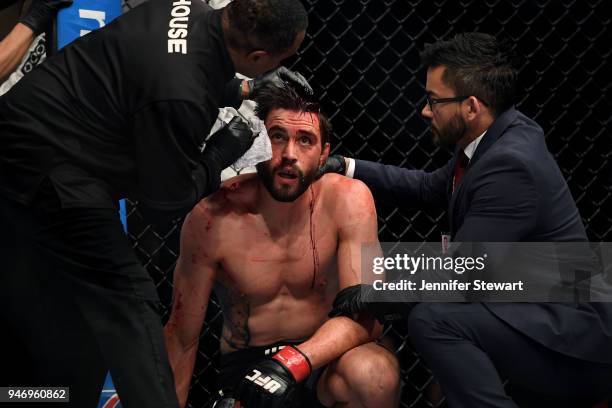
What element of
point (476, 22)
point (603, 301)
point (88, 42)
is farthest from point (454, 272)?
point (476, 22)

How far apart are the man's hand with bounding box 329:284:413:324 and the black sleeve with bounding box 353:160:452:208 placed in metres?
0.51

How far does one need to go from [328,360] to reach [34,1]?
156 cm

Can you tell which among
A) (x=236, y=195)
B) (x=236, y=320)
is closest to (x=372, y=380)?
(x=236, y=320)

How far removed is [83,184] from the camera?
2.29 metres

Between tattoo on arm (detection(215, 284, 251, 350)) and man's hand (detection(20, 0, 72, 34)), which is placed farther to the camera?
man's hand (detection(20, 0, 72, 34))

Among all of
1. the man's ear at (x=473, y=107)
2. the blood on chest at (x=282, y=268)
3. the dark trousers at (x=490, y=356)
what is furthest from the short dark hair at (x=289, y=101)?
the dark trousers at (x=490, y=356)

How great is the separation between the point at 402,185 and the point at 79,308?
1.26 m

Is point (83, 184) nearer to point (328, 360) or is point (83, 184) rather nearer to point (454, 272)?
point (328, 360)

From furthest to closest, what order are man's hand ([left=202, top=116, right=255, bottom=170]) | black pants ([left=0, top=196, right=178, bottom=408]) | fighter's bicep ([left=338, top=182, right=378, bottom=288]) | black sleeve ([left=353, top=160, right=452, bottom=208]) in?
black sleeve ([left=353, top=160, right=452, bottom=208])
fighter's bicep ([left=338, top=182, right=378, bottom=288])
man's hand ([left=202, top=116, right=255, bottom=170])
black pants ([left=0, top=196, right=178, bottom=408])

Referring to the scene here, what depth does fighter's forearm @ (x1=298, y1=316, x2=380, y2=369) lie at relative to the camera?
2.63 m

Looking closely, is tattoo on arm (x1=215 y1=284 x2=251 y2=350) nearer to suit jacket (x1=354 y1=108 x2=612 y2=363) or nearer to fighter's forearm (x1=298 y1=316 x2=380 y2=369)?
fighter's forearm (x1=298 y1=316 x2=380 y2=369)

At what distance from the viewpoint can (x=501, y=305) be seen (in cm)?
254

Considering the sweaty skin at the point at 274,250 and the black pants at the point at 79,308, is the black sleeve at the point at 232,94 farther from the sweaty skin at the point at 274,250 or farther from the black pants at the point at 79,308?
the black pants at the point at 79,308

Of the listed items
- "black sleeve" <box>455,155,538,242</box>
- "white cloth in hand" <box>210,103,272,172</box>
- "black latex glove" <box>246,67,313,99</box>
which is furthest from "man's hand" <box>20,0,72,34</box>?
"black sleeve" <box>455,155,538,242</box>
